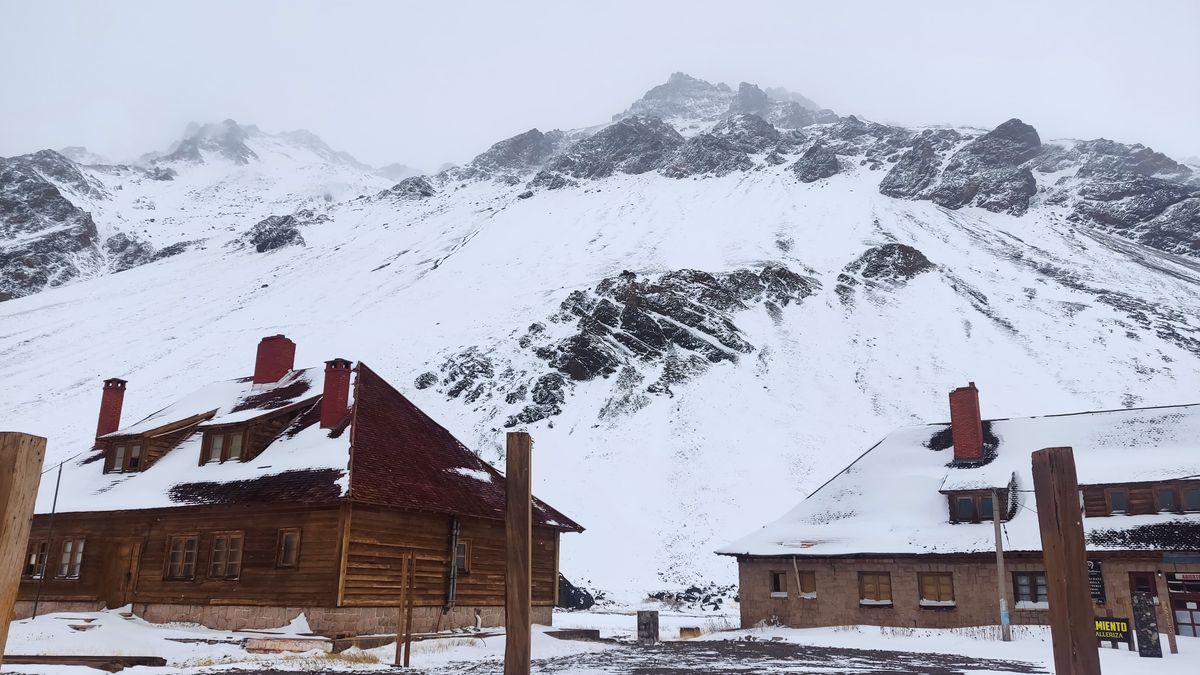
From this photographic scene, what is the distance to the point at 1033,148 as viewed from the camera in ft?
443

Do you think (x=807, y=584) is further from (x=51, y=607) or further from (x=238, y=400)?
(x=51, y=607)

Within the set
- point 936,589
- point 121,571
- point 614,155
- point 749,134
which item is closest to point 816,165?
point 749,134

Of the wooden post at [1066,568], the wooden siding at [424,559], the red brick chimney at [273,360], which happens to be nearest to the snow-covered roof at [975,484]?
the wooden siding at [424,559]

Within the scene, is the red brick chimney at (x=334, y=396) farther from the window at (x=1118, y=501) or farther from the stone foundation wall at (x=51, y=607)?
the window at (x=1118, y=501)

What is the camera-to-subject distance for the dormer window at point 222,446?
89.3ft

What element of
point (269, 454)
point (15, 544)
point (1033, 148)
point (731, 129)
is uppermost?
point (731, 129)

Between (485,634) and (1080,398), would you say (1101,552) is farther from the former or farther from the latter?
(1080,398)

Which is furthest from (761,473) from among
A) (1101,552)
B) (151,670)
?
(151,670)

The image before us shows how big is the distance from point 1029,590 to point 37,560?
3443 cm

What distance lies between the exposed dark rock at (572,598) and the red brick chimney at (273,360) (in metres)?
17.9

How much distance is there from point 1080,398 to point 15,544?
71.4m

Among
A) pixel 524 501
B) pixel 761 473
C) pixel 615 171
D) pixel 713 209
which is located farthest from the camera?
pixel 615 171

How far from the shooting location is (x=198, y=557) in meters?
25.0

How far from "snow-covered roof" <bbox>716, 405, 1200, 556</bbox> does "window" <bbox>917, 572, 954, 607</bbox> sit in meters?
1.07
